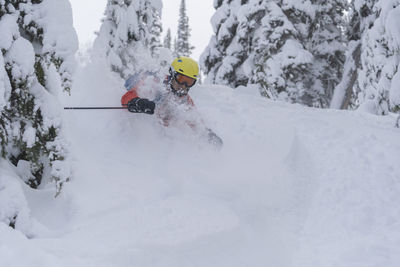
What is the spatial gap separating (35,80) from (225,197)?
2.97m

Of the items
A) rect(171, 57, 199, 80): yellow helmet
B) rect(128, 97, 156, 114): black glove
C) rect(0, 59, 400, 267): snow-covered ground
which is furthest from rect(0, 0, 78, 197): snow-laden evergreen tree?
rect(171, 57, 199, 80): yellow helmet

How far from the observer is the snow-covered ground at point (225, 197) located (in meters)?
3.20

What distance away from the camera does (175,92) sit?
6.67 metres

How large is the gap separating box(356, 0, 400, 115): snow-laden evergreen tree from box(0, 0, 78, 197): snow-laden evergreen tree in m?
5.62

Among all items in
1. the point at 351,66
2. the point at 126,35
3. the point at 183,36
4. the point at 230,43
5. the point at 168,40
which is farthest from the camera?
the point at 168,40

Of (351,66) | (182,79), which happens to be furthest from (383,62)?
(351,66)

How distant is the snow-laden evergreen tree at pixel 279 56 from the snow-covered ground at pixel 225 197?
595cm

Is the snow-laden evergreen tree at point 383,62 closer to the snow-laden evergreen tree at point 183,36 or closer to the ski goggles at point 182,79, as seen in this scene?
the ski goggles at point 182,79

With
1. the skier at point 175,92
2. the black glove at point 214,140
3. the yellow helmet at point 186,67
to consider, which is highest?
the yellow helmet at point 186,67

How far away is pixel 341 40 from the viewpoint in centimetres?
1571

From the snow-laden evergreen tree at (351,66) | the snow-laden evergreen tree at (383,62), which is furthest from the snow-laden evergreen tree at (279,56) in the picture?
the snow-laden evergreen tree at (383,62)

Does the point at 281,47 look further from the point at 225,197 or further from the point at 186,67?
the point at 225,197

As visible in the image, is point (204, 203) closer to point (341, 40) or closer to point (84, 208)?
point (84, 208)

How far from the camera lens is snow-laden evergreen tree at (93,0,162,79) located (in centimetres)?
884
